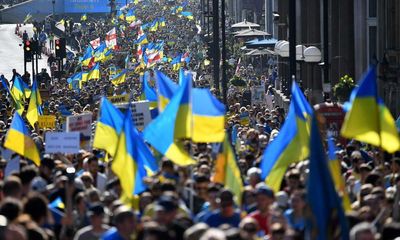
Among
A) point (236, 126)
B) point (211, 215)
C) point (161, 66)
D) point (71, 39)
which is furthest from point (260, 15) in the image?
point (211, 215)

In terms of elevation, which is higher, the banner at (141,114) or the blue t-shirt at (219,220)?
the banner at (141,114)

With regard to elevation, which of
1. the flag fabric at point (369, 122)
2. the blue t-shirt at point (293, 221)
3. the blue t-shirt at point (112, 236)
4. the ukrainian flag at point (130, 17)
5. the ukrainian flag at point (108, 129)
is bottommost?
the blue t-shirt at point (293, 221)

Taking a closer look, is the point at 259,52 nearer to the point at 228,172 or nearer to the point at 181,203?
the point at 228,172

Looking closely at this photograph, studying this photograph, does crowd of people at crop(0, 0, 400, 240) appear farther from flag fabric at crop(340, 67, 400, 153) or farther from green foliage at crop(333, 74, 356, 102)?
green foliage at crop(333, 74, 356, 102)

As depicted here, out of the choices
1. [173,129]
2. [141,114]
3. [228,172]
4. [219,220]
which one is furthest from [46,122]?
[219,220]

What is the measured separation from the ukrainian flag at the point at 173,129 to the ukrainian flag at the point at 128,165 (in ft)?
0.75

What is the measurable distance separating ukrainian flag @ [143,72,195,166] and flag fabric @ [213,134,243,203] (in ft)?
1.70

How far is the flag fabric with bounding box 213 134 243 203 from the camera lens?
559 inches

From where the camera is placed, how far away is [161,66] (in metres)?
60.7

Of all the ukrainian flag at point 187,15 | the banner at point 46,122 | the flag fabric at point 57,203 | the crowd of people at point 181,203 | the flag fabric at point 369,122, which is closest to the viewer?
the crowd of people at point 181,203

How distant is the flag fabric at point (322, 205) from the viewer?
10.9 metres

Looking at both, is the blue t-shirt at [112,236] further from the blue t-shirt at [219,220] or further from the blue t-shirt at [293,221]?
the blue t-shirt at [293,221]

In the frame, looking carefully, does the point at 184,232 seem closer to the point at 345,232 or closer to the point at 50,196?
the point at 345,232

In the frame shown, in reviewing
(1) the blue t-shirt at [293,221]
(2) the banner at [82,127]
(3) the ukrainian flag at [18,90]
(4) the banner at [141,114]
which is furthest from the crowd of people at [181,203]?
(3) the ukrainian flag at [18,90]
